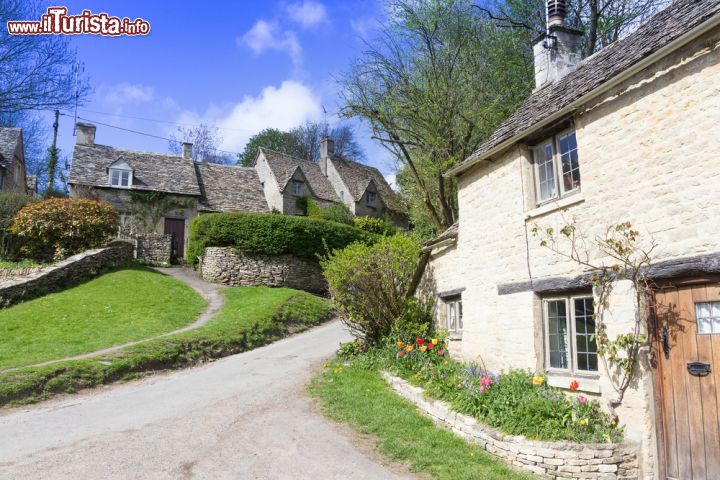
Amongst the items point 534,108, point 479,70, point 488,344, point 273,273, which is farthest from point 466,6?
point 488,344

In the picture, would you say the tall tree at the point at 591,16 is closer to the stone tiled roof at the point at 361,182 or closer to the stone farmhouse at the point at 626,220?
the stone farmhouse at the point at 626,220

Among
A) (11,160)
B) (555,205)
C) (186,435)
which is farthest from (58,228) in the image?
(555,205)

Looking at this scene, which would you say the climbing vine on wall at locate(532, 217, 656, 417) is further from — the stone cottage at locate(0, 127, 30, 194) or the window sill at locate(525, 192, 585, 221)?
the stone cottage at locate(0, 127, 30, 194)

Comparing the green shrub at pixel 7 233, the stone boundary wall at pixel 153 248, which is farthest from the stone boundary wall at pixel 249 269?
the green shrub at pixel 7 233

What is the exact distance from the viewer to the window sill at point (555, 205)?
7738mm

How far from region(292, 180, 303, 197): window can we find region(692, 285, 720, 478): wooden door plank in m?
31.7

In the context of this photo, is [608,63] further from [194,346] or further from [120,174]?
[120,174]

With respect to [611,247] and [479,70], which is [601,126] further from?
[479,70]

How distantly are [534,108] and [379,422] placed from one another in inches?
280

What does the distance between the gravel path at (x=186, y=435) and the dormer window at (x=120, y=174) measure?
2269 cm

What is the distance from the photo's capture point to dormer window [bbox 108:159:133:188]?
3053 cm

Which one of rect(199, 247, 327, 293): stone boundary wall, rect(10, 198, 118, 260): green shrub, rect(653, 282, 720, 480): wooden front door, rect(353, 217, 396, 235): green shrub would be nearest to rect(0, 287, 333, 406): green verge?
rect(199, 247, 327, 293): stone boundary wall

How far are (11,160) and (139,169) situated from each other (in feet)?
24.1

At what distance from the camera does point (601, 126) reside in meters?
7.55
